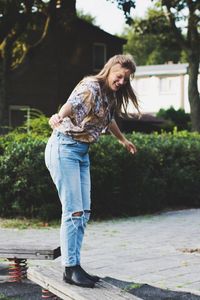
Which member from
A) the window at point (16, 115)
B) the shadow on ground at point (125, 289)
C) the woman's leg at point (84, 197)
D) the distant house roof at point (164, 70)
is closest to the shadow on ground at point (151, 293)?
the shadow on ground at point (125, 289)

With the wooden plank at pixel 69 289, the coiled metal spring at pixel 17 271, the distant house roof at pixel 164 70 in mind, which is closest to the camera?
the wooden plank at pixel 69 289

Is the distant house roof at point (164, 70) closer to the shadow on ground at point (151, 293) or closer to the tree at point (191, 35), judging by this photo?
the tree at point (191, 35)

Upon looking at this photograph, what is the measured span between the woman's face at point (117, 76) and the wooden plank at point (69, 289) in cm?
157

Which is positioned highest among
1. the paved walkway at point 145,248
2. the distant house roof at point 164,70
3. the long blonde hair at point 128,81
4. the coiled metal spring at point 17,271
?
the distant house roof at point 164,70

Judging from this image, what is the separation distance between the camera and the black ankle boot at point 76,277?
17.1 ft

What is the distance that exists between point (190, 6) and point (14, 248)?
22.3 meters

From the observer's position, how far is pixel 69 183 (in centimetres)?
528

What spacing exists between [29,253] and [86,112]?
1.59m

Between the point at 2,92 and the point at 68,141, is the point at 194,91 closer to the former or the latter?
the point at 2,92

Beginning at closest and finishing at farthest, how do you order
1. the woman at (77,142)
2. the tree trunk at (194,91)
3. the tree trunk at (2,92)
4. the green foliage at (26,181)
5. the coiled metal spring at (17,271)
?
the woman at (77,142) < the coiled metal spring at (17,271) < the green foliage at (26,181) < the tree trunk at (2,92) < the tree trunk at (194,91)

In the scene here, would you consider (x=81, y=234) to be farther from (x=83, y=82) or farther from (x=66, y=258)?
(x=83, y=82)

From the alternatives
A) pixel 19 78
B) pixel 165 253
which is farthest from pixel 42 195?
pixel 19 78

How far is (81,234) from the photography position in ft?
17.8

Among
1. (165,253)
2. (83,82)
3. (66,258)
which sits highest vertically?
(83,82)
